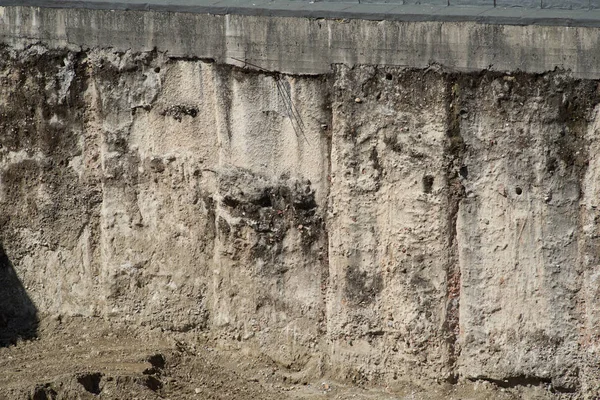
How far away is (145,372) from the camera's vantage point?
37.8 feet

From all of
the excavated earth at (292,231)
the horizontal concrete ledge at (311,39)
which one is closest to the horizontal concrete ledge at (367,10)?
the horizontal concrete ledge at (311,39)

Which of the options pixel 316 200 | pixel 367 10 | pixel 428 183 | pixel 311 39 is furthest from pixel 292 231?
pixel 367 10

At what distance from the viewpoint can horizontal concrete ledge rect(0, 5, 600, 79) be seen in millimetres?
10492

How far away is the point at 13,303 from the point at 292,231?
10.2 feet

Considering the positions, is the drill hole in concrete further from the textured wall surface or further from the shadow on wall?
the shadow on wall

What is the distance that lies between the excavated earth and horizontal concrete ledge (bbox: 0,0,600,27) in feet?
1.55

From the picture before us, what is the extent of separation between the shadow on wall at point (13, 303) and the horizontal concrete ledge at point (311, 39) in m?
2.29

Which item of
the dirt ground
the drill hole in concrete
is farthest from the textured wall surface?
the dirt ground

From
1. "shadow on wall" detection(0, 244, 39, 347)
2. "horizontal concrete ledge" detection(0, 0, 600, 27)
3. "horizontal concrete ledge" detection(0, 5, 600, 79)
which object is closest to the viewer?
"horizontal concrete ledge" detection(0, 5, 600, 79)

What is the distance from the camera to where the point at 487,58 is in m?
10.6

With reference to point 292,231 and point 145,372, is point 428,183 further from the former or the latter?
point 145,372

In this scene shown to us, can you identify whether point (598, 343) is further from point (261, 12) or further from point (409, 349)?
point (261, 12)

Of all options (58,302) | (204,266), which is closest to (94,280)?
(58,302)

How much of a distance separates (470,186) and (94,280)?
3.96 meters
